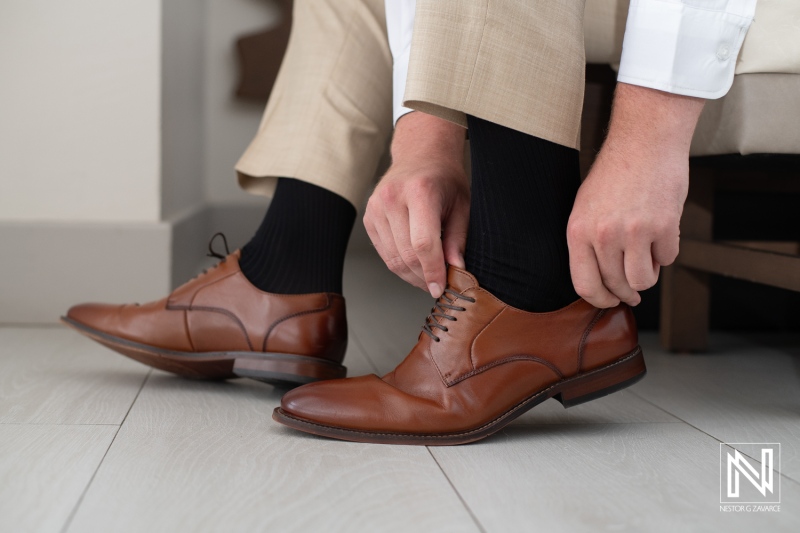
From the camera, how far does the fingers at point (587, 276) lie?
630mm

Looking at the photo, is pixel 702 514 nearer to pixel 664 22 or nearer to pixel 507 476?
pixel 507 476

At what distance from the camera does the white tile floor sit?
515mm

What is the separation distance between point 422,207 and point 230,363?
0.32 m

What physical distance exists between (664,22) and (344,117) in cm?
40

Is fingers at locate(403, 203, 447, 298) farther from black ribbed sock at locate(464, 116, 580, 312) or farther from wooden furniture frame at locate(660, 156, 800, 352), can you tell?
wooden furniture frame at locate(660, 156, 800, 352)

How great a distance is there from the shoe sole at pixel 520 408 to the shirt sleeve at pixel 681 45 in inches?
9.7

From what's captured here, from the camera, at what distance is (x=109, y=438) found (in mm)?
691

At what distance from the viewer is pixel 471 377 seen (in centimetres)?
68

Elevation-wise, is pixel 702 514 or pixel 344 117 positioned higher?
pixel 344 117

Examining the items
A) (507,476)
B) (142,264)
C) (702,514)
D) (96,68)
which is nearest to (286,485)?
(507,476)

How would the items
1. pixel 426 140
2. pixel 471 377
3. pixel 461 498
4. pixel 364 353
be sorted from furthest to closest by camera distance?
pixel 364 353 < pixel 426 140 < pixel 471 377 < pixel 461 498

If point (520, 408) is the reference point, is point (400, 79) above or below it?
above

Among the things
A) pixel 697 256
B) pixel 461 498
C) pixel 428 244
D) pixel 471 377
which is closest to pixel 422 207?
pixel 428 244

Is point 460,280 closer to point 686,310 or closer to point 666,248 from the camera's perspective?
point 666,248
